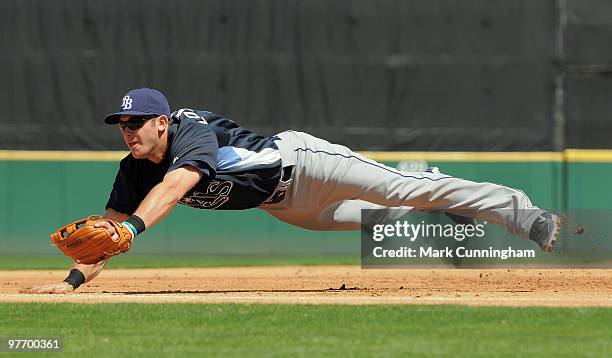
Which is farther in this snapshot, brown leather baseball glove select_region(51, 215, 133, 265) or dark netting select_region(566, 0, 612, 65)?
dark netting select_region(566, 0, 612, 65)

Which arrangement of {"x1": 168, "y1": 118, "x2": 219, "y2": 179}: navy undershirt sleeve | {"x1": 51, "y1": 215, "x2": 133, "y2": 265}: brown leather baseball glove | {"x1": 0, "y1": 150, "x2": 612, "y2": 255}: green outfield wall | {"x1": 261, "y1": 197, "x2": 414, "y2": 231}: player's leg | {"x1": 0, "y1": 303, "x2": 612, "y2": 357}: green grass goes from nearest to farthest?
{"x1": 0, "y1": 303, "x2": 612, "y2": 357}: green grass → {"x1": 51, "y1": 215, "x2": 133, "y2": 265}: brown leather baseball glove → {"x1": 168, "y1": 118, "x2": 219, "y2": 179}: navy undershirt sleeve → {"x1": 261, "y1": 197, "x2": 414, "y2": 231}: player's leg → {"x1": 0, "y1": 150, "x2": 612, "y2": 255}: green outfield wall

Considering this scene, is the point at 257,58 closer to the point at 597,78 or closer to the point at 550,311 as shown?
the point at 597,78

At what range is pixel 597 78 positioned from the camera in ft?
33.1

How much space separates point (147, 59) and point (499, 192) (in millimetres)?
4299

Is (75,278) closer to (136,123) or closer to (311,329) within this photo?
(136,123)

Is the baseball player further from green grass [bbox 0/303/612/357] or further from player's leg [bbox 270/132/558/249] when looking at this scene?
green grass [bbox 0/303/612/357]

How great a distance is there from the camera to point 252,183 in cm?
620

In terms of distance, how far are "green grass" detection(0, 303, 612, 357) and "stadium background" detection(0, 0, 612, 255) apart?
462cm

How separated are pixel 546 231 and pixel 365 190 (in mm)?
1080

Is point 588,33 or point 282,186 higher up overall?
point 588,33

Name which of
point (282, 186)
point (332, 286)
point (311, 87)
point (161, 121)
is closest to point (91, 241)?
point (161, 121)

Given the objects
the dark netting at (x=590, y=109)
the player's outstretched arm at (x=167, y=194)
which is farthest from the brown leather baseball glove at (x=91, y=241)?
the dark netting at (x=590, y=109)

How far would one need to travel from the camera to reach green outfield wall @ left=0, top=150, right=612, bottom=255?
10062 millimetres

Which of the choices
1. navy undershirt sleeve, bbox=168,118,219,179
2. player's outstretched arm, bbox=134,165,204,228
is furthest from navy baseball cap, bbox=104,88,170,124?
player's outstretched arm, bbox=134,165,204,228
